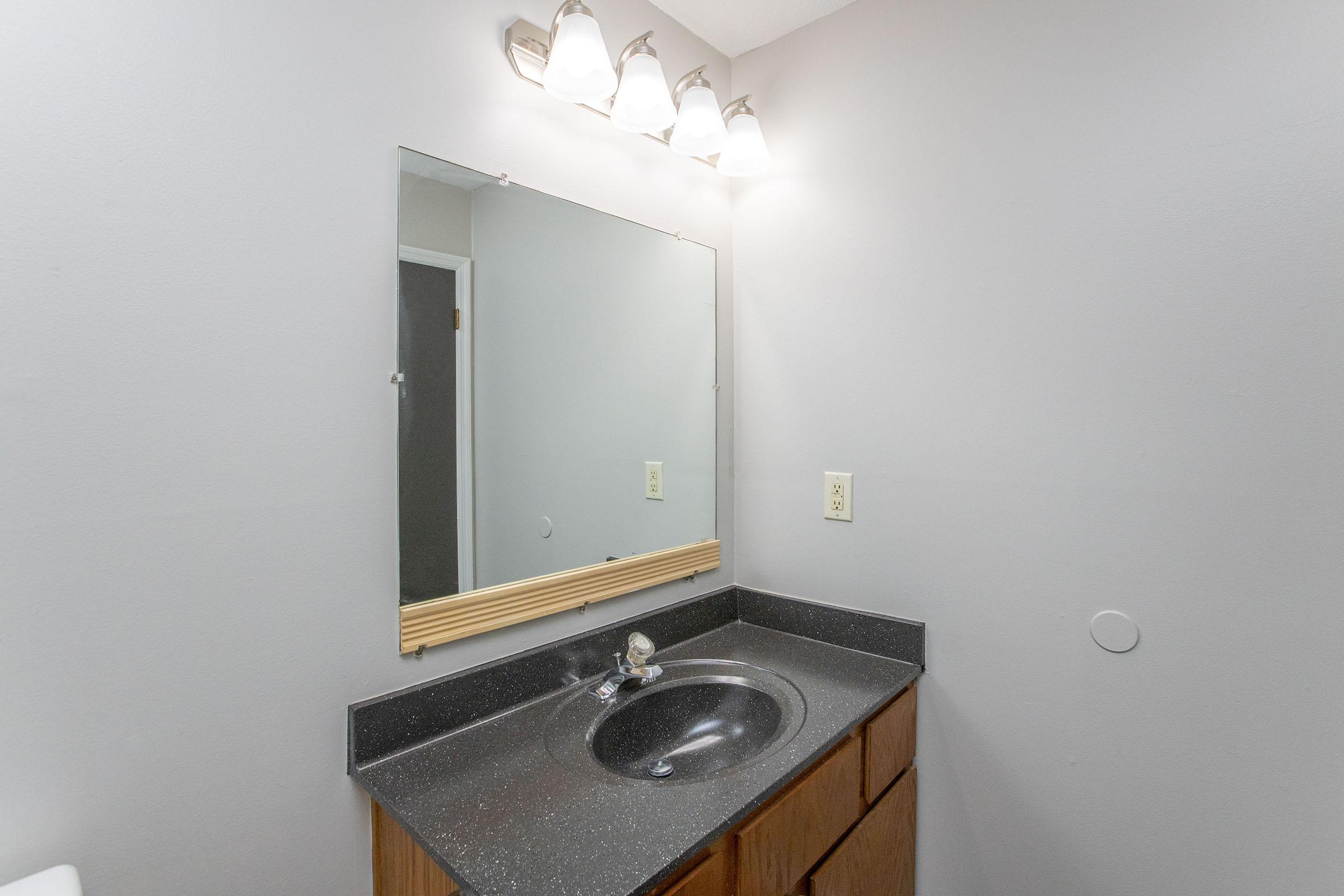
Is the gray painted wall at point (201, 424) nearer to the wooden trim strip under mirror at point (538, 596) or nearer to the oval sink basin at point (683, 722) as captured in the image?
the wooden trim strip under mirror at point (538, 596)

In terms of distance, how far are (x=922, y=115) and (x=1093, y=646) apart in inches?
46.2

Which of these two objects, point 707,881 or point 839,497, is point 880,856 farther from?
point 839,497

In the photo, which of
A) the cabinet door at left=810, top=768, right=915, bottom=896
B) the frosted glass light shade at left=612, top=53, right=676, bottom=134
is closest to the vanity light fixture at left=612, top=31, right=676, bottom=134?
the frosted glass light shade at left=612, top=53, right=676, bottom=134

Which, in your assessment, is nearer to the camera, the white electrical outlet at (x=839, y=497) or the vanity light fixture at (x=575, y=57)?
the vanity light fixture at (x=575, y=57)

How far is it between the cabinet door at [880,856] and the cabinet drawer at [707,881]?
0.29m

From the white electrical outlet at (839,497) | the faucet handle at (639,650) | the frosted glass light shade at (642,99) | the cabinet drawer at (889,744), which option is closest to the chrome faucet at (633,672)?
the faucet handle at (639,650)

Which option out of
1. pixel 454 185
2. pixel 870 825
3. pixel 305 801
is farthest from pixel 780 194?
pixel 305 801

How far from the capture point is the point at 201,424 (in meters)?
0.86

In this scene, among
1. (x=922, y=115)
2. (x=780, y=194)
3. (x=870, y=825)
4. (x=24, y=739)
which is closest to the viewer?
(x=24, y=739)

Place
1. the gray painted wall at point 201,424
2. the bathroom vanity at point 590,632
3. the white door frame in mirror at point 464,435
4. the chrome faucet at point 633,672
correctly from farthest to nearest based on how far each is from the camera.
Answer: the chrome faucet at point 633,672 → the white door frame in mirror at point 464,435 → the bathroom vanity at point 590,632 → the gray painted wall at point 201,424

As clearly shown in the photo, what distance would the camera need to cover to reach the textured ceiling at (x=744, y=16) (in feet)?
4.87

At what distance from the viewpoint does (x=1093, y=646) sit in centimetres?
121

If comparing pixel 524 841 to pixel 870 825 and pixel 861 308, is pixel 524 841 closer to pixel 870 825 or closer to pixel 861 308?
pixel 870 825

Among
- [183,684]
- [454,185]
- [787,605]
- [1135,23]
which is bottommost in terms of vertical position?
[787,605]
